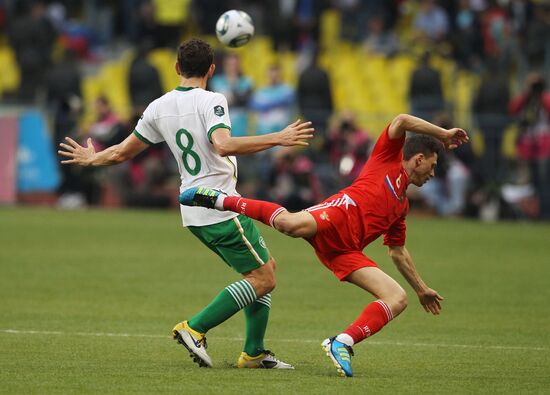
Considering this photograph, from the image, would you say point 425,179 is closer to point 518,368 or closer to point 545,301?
point 518,368

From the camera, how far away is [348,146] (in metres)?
23.3

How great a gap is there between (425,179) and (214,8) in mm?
19640

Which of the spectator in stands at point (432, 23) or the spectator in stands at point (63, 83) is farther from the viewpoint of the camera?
the spectator in stands at point (432, 23)

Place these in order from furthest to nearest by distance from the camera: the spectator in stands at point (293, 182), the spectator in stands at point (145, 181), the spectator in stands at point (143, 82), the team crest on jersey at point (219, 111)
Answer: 1. the spectator in stands at point (143, 82)
2. the spectator in stands at point (145, 181)
3. the spectator in stands at point (293, 182)
4. the team crest on jersey at point (219, 111)

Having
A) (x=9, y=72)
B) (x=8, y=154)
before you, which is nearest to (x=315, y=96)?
(x=8, y=154)

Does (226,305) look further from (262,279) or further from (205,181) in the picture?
(205,181)

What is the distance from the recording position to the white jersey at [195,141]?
30.0ft

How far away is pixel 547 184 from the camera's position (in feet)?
75.7

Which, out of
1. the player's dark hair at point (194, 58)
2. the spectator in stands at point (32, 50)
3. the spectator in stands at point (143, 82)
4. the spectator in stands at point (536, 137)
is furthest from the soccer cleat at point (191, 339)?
the spectator in stands at point (32, 50)

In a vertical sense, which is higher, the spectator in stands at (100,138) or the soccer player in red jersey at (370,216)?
the soccer player in red jersey at (370,216)

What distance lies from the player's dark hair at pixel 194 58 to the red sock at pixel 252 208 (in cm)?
100

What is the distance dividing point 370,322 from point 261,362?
106 cm

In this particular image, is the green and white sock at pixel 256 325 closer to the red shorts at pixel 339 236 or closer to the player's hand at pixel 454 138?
the red shorts at pixel 339 236

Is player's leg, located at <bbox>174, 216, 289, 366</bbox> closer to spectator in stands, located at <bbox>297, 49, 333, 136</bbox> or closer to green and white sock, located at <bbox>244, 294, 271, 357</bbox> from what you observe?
green and white sock, located at <bbox>244, 294, 271, 357</bbox>
